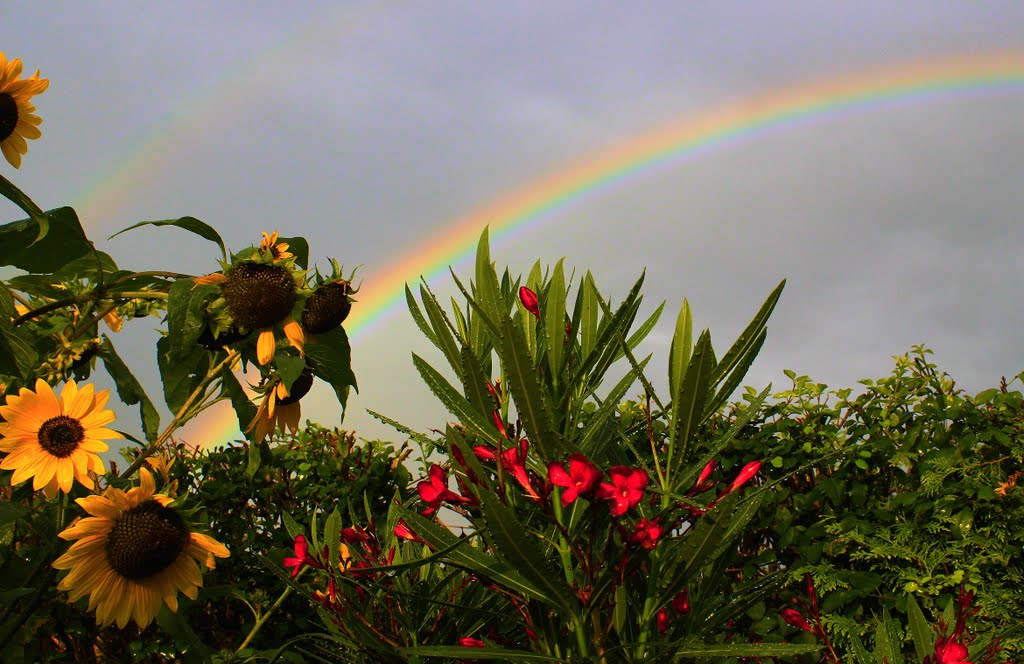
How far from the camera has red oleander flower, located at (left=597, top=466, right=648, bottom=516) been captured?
116 cm

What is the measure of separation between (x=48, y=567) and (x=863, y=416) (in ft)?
8.94

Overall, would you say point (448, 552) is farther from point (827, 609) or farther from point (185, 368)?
point (827, 609)

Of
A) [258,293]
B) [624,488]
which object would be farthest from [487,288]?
[624,488]

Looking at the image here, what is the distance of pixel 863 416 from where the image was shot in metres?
3.12

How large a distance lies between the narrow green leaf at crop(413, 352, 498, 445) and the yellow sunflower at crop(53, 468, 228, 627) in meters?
0.66

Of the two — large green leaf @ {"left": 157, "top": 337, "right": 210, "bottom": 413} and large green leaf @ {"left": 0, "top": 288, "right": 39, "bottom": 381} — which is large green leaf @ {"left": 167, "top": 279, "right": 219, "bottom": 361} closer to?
large green leaf @ {"left": 157, "top": 337, "right": 210, "bottom": 413}

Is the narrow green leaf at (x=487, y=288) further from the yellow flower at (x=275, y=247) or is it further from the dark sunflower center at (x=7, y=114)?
the dark sunflower center at (x=7, y=114)

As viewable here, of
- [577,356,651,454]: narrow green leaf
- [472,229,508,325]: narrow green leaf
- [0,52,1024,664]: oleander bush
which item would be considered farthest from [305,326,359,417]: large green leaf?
[577,356,651,454]: narrow green leaf

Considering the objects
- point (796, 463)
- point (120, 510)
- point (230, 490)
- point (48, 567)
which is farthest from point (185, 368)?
point (796, 463)

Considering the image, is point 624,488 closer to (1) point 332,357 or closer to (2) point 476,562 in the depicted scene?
(2) point 476,562

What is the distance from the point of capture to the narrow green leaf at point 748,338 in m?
1.27

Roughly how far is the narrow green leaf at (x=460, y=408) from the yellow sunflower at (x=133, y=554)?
659mm

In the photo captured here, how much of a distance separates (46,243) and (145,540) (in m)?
0.67

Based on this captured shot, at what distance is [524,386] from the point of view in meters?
1.23
